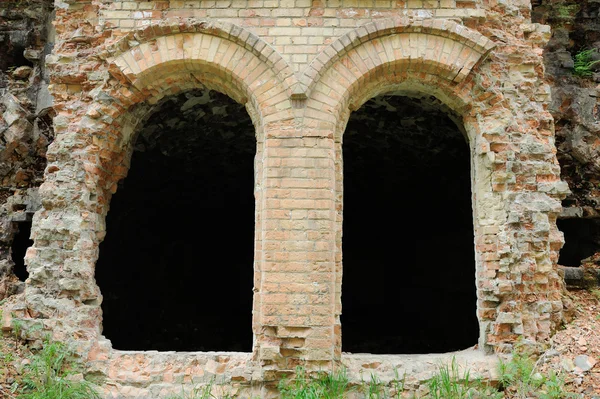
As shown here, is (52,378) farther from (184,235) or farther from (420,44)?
(184,235)

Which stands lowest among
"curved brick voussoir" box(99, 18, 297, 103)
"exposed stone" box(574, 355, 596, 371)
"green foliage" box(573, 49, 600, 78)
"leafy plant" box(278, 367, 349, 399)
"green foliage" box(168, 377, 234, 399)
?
"green foliage" box(168, 377, 234, 399)

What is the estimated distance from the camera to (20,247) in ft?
21.8

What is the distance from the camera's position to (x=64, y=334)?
4801 mm

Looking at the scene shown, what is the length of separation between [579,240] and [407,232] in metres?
3.94

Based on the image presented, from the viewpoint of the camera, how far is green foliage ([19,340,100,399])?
4.42 metres

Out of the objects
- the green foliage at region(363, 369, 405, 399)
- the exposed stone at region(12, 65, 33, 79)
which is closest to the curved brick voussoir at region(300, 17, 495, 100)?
the green foliage at region(363, 369, 405, 399)

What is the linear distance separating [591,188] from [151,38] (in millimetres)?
5693

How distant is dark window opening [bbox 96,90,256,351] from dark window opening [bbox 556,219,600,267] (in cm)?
466

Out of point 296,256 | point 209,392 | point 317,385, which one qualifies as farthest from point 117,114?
point 317,385

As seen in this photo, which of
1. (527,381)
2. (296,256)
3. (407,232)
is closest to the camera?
(527,381)

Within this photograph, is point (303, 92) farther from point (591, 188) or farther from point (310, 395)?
point (591, 188)

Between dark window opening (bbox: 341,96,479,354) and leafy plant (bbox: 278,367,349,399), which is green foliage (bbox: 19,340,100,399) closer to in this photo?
leafy plant (bbox: 278,367,349,399)

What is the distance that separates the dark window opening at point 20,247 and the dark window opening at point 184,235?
1.24m

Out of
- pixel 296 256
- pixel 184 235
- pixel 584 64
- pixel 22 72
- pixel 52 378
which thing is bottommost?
pixel 52 378
